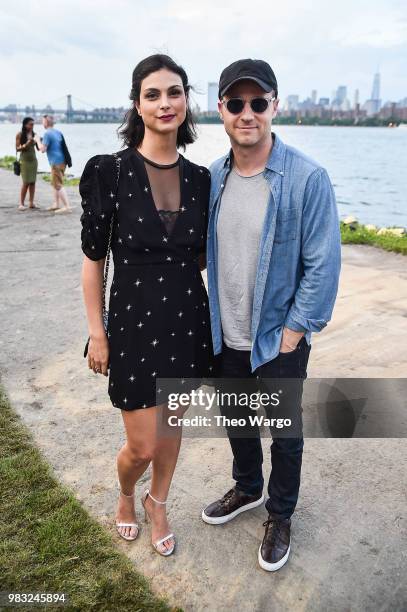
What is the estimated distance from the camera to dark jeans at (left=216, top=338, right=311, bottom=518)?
2.51 meters

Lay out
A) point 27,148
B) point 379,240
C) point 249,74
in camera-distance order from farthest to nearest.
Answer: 1. point 27,148
2. point 379,240
3. point 249,74

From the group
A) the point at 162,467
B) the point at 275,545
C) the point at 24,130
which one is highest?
the point at 24,130

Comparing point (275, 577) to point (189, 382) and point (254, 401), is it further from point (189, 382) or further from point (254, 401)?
point (189, 382)

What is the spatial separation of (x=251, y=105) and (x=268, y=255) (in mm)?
637

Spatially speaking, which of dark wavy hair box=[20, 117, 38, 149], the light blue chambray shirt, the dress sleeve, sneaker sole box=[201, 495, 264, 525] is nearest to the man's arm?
the light blue chambray shirt

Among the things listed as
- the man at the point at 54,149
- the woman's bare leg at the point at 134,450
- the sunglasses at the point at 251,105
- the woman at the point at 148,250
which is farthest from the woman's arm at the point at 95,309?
the man at the point at 54,149

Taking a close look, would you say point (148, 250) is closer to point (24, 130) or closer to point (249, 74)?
point (249, 74)

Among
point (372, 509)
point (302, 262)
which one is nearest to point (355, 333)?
point (372, 509)

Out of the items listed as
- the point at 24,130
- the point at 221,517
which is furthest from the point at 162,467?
the point at 24,130

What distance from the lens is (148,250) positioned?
7.58 ft

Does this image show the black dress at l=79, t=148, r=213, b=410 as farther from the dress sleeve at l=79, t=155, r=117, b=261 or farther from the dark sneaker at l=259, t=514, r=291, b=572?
the dark sneaker at l=259, t=514, r=291, b=572

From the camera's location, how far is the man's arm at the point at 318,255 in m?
2.27

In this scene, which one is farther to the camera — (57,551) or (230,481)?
(230,481)

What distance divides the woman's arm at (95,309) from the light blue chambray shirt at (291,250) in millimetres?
516
